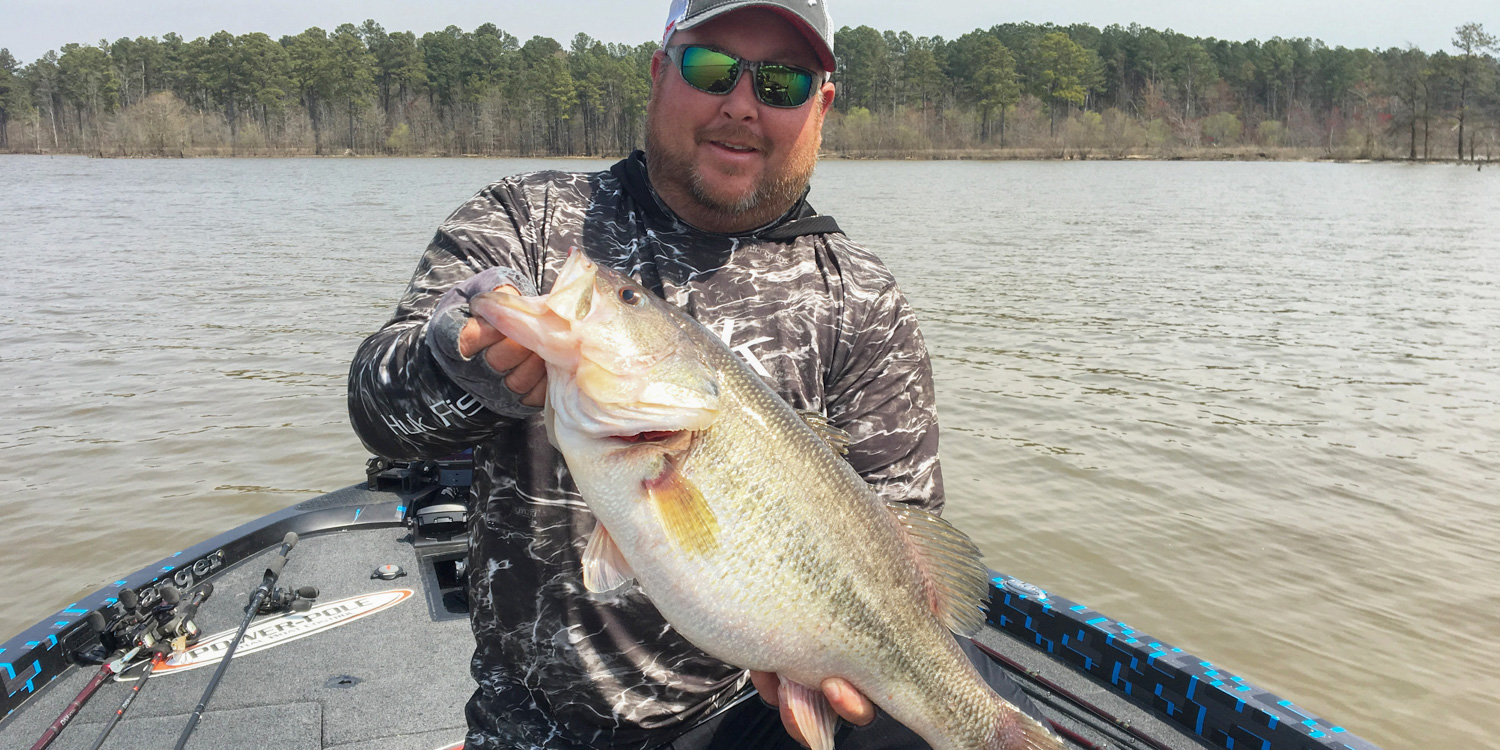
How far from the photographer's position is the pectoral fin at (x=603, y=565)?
6.27 ft

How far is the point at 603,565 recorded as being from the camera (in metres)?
1.92

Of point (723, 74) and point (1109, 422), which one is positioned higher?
point (723, 74)

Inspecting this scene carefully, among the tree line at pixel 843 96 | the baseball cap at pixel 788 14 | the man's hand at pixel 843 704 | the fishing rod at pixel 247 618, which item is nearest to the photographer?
the man's hand at pixel 843 704

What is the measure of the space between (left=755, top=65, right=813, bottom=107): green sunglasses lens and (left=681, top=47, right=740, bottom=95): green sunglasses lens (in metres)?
0.08

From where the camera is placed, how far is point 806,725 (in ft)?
6.77

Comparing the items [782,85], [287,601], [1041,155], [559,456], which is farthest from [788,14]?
[1041,155]

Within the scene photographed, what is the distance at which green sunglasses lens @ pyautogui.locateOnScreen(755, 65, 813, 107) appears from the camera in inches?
106

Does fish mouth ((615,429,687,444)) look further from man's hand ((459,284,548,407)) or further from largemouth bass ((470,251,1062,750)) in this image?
man's hand ((459,284,548,407))

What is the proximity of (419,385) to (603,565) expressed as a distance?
20.7 inches

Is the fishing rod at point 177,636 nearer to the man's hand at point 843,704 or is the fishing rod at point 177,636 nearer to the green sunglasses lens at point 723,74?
the man's hand at point 843,704

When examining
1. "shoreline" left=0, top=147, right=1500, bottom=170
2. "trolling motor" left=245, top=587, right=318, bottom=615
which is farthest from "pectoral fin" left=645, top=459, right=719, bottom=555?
"shoreline" left=0, top=147, right=1500, bottom=170

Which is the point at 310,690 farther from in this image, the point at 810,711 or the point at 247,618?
the point at 810,711

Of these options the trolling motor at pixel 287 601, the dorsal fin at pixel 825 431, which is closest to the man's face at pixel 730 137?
the dorsal fin at pixel 825 431

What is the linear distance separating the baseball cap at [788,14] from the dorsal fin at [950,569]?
139 cm
